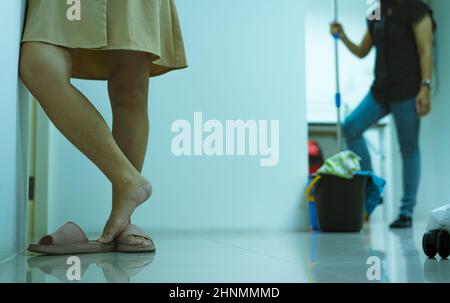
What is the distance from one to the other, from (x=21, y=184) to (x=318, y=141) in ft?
9.12

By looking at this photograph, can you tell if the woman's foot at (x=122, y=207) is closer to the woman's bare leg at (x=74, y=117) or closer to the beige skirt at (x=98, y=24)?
the woman's bare leg at (x=74, y=117)

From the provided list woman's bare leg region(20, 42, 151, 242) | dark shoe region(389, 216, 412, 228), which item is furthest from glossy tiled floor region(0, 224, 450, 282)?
dark shoe region(389, 216, 412, 228)

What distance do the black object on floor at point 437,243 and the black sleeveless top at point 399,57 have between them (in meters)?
1.71

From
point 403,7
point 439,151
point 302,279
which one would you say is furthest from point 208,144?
point 439,151

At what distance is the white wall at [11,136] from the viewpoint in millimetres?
979

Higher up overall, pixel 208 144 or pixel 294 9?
pixel 294 9

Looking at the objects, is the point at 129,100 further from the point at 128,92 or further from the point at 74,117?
the point at 74,117

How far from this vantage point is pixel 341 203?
94.4 inches

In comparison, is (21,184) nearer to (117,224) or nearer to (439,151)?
(117,224)

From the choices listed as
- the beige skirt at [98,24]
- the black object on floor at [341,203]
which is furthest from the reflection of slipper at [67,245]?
the black object on floor at [341,203]

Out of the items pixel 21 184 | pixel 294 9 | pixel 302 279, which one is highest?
pixel 294 9

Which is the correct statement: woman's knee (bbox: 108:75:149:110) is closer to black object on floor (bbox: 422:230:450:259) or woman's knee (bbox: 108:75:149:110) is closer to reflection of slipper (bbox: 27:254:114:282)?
reflection of slipper (bbox: 27:254:114:282)

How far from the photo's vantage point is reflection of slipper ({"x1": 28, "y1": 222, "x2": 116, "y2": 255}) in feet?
3.45
